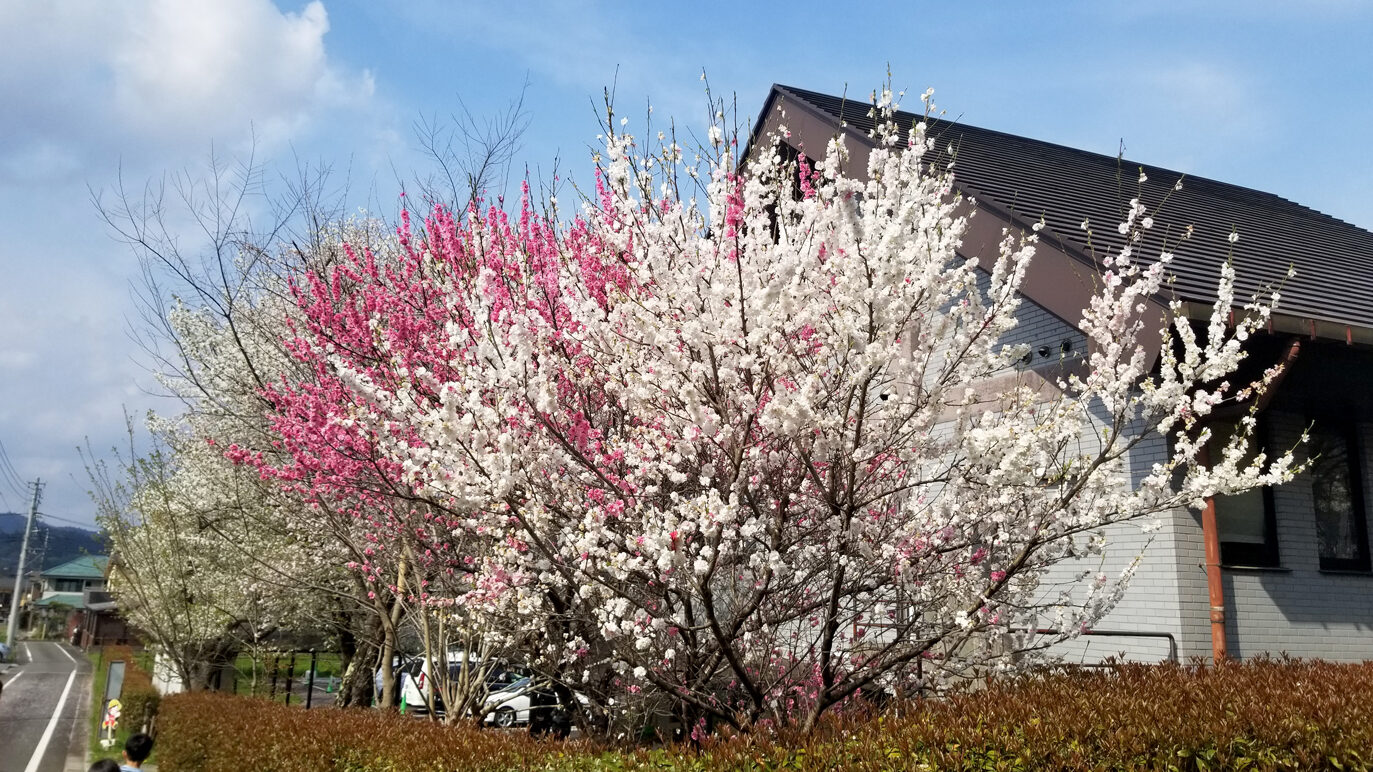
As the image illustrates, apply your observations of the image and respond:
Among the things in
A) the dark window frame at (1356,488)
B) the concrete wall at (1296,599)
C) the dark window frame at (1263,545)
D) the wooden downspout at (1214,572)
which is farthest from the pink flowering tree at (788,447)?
the dark window frame at (1356,488)

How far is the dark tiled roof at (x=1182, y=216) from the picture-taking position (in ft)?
29.9

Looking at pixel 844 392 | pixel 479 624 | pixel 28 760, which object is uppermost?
pixel 844 392

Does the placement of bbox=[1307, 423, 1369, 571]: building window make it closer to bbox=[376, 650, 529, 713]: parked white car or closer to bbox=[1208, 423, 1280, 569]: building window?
bbox=[1208, 423, 1280, 569]: building window

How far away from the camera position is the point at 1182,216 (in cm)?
1148

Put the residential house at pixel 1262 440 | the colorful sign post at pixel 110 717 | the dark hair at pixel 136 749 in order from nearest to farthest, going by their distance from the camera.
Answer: the dark hair at pixel 136 749
the residential house at pixel 1262 440
the colorful sign post at pixel 110 717

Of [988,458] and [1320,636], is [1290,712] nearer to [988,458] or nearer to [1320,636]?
[988,458]

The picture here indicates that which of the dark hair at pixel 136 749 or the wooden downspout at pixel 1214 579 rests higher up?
the wooden downspout at pixel 1214 579

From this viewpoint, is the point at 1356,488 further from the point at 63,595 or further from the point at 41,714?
the point at 63,595

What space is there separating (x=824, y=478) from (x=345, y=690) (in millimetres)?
12985

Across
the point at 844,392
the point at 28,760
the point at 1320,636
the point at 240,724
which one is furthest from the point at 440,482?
the point at 28,760

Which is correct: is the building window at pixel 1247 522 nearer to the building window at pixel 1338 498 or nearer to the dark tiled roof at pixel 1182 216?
the building window at pixel 1338 498

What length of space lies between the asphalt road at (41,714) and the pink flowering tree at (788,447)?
6.52 metres

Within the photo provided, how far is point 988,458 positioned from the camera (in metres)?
4.87

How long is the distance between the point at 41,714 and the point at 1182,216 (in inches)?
1161
